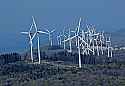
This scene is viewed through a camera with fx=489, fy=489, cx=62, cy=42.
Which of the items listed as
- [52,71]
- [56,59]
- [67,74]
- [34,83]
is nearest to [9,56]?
[56,59]

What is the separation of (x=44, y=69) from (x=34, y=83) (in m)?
35.7

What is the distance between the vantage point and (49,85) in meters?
106

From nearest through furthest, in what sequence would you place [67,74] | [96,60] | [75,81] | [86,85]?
1. [86,85]
2. [75,81]
3. [67,74]
4. [96,60]

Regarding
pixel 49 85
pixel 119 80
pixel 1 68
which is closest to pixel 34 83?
pixel 49 85

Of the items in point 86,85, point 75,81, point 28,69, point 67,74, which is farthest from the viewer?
point 28,69

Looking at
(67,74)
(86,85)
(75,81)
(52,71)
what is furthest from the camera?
(52,71)

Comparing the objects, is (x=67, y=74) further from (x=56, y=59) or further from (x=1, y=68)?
(x=56, y=59)

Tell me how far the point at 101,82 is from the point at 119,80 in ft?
22.2

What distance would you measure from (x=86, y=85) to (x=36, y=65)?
5390cm

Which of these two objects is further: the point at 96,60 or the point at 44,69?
the point at 96,60

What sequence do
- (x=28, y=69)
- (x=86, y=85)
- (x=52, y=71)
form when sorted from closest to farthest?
(x=86, y=85)
(x=52, y=71)
(x=28, y=69)

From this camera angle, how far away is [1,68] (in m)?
158

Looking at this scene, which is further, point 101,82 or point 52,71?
point 52,71

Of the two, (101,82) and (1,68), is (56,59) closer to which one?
(1,68)
